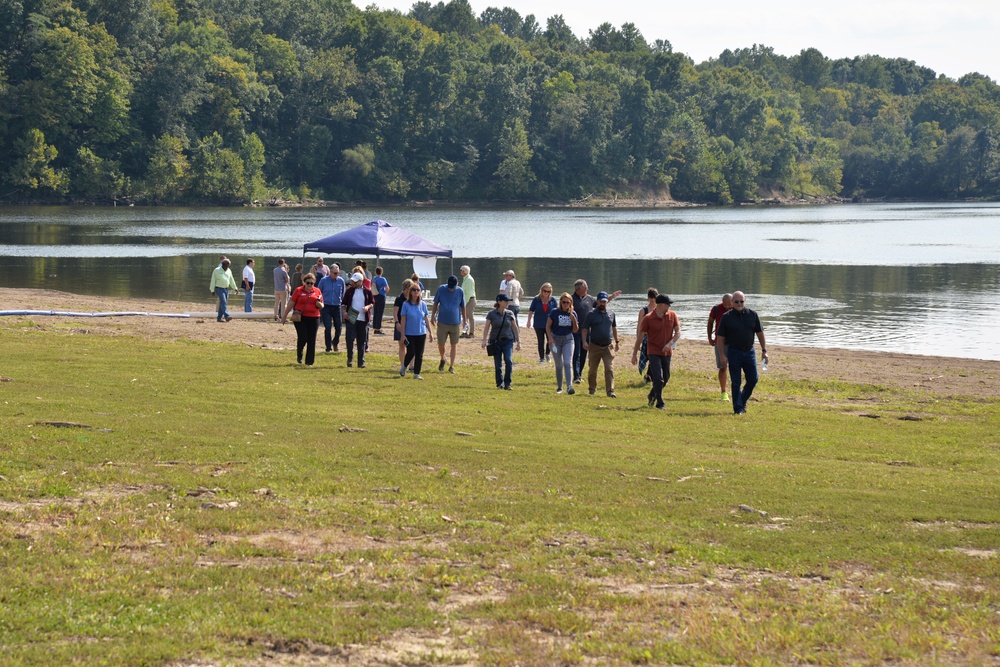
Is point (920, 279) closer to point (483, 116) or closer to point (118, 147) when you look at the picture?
point (118, 147)

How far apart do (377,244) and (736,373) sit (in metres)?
16.0

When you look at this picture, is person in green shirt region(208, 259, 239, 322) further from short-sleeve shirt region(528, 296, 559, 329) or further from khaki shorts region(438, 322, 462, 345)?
khaki shorts region(438, 322, 462, 345)

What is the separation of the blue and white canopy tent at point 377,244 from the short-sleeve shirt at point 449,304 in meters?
11.0

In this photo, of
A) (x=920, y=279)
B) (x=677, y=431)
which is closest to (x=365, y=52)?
(x=920, y=279)

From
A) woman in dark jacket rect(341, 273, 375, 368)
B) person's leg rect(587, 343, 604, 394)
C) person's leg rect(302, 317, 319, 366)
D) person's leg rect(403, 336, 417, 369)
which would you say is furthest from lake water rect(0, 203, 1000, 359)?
person's leg rect(587, 343, 604, 394)

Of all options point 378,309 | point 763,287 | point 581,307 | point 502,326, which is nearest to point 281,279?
point 378,309

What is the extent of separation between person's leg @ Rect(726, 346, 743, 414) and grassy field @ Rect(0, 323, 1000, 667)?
36cm

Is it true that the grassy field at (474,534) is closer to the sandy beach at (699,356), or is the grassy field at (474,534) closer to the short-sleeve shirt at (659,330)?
the short-sleeve shirt at (659,330)

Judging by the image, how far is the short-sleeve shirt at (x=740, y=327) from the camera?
1600 centimetres

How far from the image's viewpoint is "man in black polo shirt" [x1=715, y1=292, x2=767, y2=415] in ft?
52.5

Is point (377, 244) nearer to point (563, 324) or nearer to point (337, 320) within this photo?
point (337, 320)

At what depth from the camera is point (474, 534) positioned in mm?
9180

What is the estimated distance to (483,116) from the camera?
16262cm

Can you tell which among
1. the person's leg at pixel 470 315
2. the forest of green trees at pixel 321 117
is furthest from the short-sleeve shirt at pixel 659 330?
the forest of green trees at pixel 321 117
